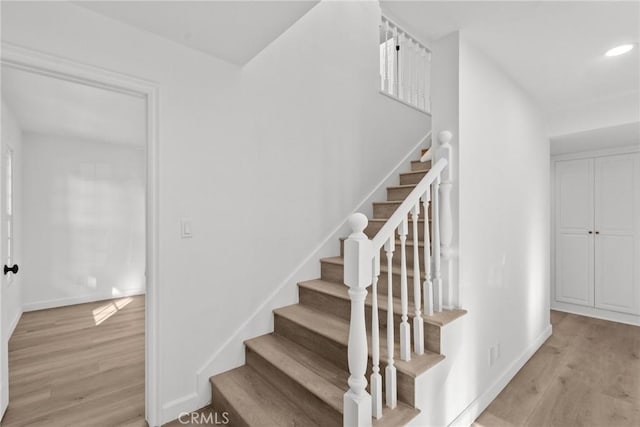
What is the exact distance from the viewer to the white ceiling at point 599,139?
2.99 metres

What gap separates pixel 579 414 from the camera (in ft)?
6.55

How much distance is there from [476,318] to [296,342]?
1199 mm

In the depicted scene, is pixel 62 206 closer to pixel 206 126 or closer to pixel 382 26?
pixel 206 126

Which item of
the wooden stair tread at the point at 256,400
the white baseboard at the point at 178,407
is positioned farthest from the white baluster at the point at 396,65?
the white baseboard at the point at 178,407

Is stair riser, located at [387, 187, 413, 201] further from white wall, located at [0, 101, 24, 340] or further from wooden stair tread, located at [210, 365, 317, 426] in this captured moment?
white wall, located at [0, 101, 24, 340]

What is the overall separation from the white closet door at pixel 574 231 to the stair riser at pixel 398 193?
2569 millimetres

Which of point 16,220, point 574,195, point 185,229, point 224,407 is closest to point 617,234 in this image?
point 574,195

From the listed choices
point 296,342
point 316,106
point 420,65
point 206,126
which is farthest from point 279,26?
point 420,65

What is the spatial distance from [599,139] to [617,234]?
123cm

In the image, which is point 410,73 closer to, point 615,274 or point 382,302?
point 382,302

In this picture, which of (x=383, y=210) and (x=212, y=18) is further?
(x=383, y=210)

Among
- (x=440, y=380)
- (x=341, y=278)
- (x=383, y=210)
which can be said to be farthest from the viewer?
(x=383, y=210)

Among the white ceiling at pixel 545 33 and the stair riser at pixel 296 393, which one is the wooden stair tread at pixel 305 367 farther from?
the white ceiling at pixel 545 33

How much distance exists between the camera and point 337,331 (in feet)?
6.41
